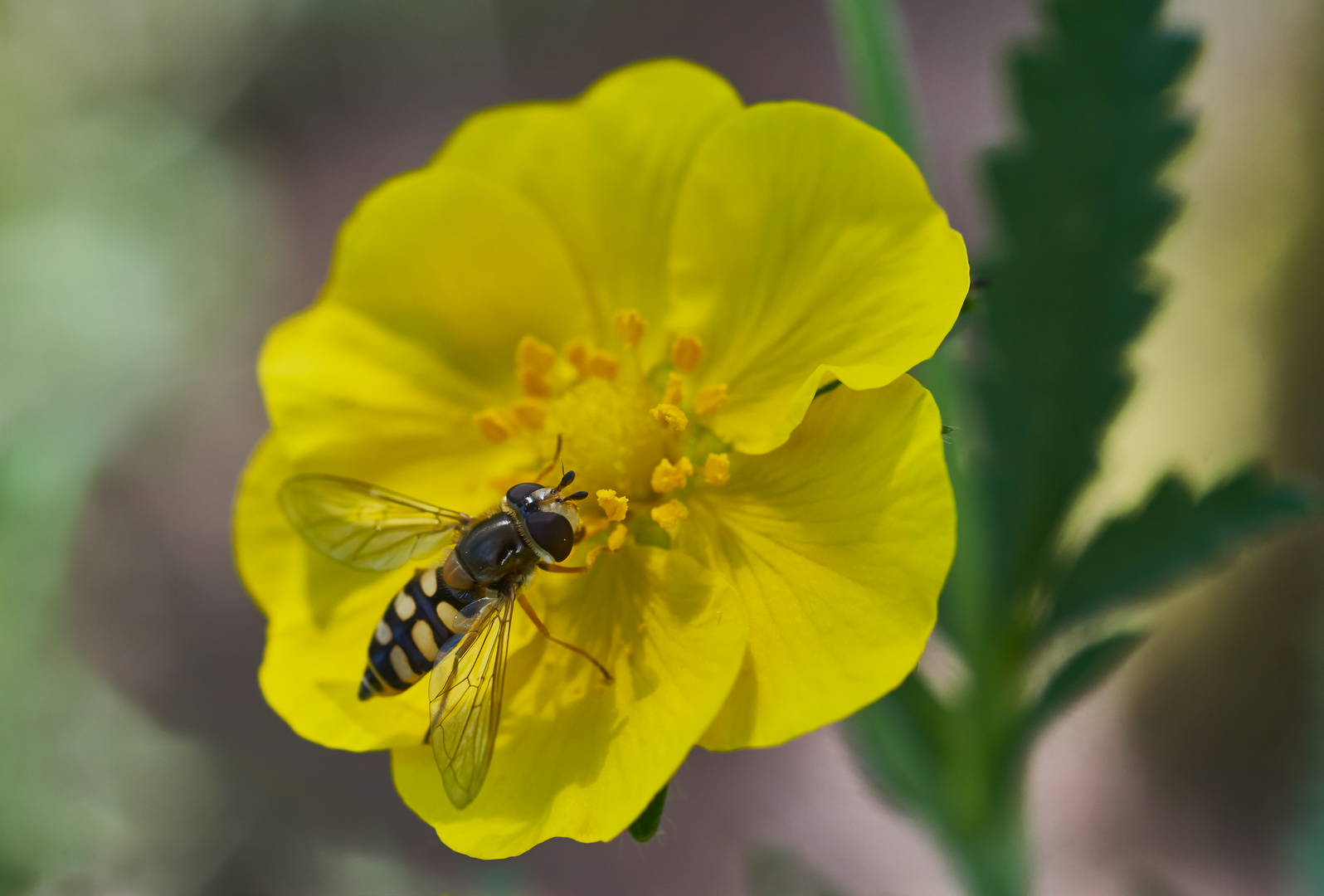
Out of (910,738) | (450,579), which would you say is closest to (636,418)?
(450,579)

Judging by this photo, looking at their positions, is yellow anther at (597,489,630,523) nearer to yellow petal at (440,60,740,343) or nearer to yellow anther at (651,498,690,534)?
yellow anther at (651,498,690,534)

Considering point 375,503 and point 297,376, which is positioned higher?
point 297,376

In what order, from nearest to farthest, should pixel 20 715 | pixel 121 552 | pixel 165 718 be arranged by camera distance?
pixel 20 715 → pixel 165 718 → pixel 121 552

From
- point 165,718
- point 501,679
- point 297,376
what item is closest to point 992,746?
point 501,679

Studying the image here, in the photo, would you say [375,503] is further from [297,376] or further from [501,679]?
[501,679]

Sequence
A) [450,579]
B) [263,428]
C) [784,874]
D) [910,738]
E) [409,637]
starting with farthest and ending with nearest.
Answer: [263,428], [784,874], [910,738], [450,579], [409,637]

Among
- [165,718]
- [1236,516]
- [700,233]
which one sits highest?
[700,233]

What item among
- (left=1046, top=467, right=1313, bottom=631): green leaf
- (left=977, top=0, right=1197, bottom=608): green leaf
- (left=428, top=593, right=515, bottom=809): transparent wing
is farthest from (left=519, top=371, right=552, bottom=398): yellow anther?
(left=1046, top=467, right=1313, bottom=631): green leaf

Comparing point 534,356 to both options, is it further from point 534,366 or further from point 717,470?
point 717,470
